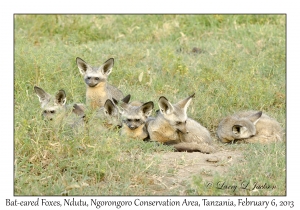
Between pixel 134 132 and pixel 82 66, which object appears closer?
→ pixel 134 132

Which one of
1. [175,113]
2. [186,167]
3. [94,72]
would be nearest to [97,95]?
[94,72]

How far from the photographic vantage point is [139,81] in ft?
32.1

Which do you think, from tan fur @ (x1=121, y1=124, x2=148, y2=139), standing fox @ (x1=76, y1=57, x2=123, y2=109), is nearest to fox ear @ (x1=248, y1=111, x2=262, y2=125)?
tan fur @ (x1=121, y1=124, x2=148, y2=139)

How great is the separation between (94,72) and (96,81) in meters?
0.18

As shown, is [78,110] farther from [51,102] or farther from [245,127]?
[245,127]

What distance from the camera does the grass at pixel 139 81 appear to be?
618 cm

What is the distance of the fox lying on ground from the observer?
7445mm

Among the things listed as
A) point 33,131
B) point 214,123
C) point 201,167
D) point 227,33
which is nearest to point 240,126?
point 214,123

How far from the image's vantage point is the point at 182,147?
→ 7320 millimetres

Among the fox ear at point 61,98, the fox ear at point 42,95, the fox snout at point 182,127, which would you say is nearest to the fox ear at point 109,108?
the fox ear at point 61,98

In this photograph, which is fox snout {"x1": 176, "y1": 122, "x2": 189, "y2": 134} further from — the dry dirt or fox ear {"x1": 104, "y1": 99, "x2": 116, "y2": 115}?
fox ear {"x1": 104, "y1": 99, "x2": 116, "y2": 115}

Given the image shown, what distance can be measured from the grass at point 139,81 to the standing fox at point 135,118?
272 millimetres

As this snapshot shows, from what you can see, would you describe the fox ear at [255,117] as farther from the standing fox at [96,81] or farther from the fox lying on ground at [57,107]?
the fox lying on ground at [57,107]

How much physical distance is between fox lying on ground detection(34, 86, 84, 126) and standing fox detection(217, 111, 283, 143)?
210 cm
